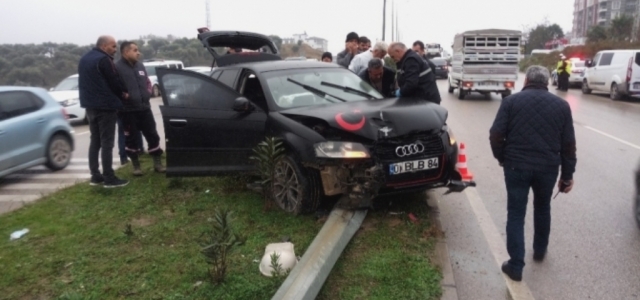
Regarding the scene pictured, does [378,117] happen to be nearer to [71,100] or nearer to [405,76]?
[405,76]

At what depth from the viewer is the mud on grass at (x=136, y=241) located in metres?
3.78

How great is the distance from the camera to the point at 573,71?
26.0 m

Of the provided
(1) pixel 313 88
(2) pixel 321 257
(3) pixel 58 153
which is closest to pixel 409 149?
(1) pixel 313 88

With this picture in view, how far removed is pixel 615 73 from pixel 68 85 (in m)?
18.9

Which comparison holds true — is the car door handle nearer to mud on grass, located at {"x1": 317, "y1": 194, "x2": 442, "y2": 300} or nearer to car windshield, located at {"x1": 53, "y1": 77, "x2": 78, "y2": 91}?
mud on grass, located at {"x1": 317, "y1": 194, "x2": 442, "y2": 300}

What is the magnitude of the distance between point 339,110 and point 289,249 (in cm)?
177

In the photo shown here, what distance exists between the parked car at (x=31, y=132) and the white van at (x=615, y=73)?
17591 mm

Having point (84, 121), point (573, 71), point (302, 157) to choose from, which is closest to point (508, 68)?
point (573, 71)

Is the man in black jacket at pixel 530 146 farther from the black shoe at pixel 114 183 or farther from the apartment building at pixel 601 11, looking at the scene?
the apartment building at pixel 601 11

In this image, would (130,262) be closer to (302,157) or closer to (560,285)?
(302,157)

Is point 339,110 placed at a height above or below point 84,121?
above

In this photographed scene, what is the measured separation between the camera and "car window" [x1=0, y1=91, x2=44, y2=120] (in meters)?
7.60

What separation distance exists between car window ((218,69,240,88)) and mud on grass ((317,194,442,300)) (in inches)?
101

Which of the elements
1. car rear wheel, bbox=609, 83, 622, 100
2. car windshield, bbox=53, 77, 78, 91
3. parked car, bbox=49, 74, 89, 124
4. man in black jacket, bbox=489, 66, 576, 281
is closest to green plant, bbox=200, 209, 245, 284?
man in black jacket, bbox=489, 66, 576, 281
